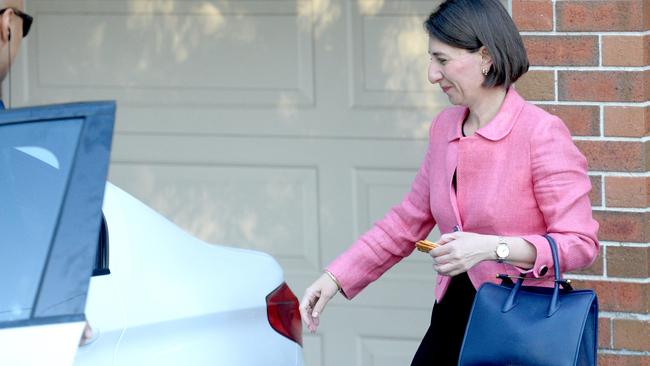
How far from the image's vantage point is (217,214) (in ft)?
20.7

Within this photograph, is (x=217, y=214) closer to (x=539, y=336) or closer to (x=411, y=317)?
(x=411, y=317)

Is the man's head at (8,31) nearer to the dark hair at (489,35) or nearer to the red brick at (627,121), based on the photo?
the dark hair at (489,35)

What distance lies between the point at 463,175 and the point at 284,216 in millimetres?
2367

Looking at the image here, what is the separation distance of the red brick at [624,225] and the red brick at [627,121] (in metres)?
0.26

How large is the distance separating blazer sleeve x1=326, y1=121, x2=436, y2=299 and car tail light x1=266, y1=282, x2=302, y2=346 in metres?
0.16

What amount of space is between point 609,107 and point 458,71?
107 cm

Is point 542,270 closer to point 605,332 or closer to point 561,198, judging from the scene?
point 561,198

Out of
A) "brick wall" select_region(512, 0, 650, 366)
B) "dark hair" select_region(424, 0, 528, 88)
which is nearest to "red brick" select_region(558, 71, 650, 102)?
"brick wall" select_region(512, 0, 650, 366)

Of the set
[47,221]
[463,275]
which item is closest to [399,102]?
[463,275]

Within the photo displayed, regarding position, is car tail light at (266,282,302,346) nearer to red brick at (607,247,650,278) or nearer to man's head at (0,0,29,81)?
man's head at (0,0,29,81)

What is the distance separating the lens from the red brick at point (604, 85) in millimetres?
4766

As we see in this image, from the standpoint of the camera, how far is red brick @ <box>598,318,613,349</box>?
487 cm

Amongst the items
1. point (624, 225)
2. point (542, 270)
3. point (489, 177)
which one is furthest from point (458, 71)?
point (624, 225)

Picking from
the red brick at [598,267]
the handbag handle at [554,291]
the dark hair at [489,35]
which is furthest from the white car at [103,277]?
the red brick at [598,267]
